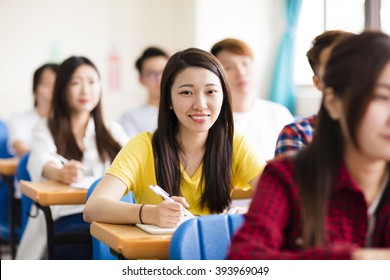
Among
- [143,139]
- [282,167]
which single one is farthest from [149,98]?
[282,167]

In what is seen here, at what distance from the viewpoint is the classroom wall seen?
6133 mm

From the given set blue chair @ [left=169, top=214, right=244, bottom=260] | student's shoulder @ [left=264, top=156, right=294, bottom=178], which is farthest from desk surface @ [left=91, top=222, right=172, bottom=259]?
student's shoulder @ [left=264, top=156, right=294, bottom=178]

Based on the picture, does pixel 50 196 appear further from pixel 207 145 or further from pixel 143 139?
pixel 207 145

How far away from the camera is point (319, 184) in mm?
1305

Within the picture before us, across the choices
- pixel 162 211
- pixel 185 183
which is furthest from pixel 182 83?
pixel 162 211

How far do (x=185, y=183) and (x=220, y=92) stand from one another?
1.01ft

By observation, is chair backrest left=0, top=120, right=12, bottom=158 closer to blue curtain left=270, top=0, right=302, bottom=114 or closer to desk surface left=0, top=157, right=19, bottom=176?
desk surface left=0, top=157, right=19, bottom=176

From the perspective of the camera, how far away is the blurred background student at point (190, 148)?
2.42 metres

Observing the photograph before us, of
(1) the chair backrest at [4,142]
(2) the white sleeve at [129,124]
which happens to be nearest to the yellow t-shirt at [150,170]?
(2) the white sleeve at [129,124]

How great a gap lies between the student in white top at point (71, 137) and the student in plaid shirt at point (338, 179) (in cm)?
227

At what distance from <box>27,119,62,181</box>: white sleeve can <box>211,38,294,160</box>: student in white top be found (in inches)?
34.5

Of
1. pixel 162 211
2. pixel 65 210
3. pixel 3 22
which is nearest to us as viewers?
pixel 162 211

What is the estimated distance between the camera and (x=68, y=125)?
3730 mm

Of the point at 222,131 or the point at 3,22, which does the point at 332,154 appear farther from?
the point at 3,22
